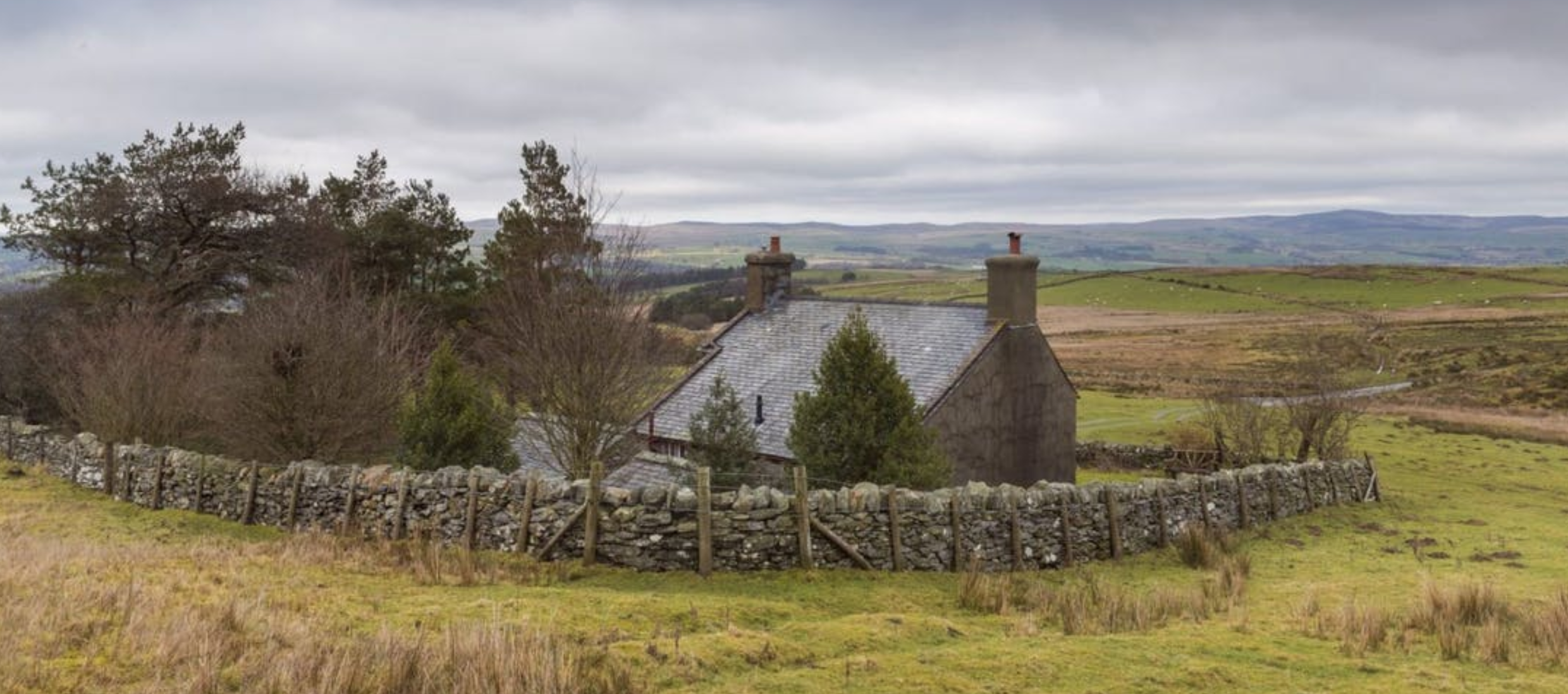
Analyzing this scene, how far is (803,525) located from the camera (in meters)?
15.6

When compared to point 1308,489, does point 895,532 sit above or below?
above

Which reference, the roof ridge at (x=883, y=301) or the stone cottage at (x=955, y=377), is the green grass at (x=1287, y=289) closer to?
the roof ridge at (x=883, y=301)

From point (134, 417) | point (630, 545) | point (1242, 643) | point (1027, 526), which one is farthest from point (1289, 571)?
point (134, 417)

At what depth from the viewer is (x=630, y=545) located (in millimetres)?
15500

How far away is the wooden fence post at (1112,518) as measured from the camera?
62.4 feet

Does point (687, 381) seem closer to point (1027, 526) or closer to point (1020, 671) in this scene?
point (1027, 526)

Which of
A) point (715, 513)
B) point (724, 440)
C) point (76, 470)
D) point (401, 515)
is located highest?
point (724, 440)

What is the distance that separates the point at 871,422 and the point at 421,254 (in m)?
31.1

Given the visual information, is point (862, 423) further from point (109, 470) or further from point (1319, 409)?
point (1319, 409)

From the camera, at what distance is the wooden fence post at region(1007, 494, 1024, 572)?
57.7 feet

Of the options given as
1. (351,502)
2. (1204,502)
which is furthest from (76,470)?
(1204,502)

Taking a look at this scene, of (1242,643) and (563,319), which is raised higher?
(563,319)

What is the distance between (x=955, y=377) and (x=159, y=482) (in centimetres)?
1881

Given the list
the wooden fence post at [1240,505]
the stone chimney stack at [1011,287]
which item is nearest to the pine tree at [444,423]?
the stone chimney stack at [1011,287]
